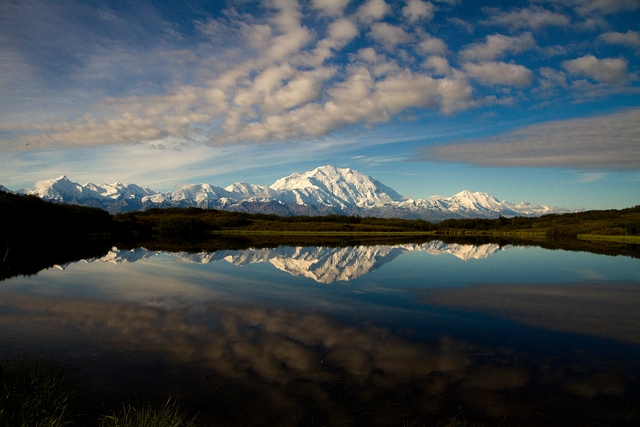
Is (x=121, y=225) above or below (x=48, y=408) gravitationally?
above

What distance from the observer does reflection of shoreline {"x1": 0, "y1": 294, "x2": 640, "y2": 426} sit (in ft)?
35.8

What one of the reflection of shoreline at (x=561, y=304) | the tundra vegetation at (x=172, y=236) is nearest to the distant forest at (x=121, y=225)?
the tundra vegetation at (x=172, y=236)

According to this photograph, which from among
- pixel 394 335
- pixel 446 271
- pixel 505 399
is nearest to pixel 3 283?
pixel 394 335

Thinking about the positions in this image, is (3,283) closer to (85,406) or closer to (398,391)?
(85,406)

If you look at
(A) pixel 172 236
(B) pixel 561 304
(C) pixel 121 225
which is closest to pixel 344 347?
(B) pixel 561 304

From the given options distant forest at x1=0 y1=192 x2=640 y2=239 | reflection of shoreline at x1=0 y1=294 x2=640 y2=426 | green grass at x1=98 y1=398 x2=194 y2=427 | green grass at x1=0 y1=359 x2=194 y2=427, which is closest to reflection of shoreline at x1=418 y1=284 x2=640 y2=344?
reflection of shoreline at x1=0 y1=294 x2=640 y2=426

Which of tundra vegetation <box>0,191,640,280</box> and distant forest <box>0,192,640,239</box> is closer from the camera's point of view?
tundra vegetation <box>0,191,640,280</box>

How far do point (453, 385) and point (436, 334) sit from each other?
5576 mm

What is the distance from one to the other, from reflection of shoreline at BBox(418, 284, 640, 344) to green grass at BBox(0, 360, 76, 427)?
19.4 meters

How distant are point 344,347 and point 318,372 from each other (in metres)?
2.84

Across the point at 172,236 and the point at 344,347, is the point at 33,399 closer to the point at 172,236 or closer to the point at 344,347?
the point at 344,347

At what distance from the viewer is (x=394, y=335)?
17719 mm

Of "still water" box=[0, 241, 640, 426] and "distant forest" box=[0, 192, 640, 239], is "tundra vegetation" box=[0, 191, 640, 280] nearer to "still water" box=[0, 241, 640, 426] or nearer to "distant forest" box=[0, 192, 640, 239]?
"distant forest" box=[0, 192, 640, 239]

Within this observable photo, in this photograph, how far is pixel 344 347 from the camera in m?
16.0
